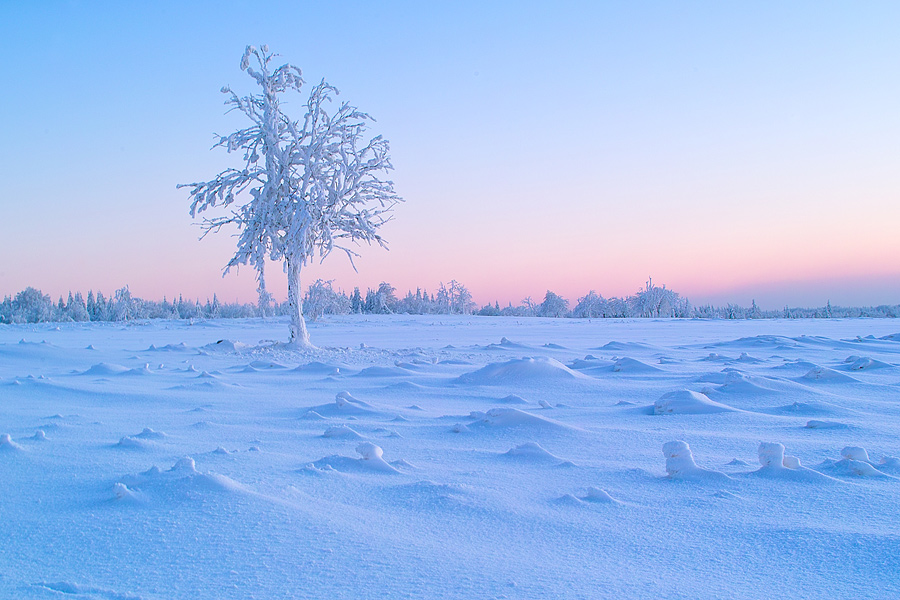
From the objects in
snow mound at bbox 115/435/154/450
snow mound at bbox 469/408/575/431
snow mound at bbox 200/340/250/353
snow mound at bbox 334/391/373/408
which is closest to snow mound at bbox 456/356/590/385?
snow mound at bbox 334/391/373/408

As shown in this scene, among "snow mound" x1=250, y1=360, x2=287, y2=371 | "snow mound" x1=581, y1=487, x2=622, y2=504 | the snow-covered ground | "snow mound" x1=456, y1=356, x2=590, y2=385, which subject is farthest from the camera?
"snow mound" x1=250, y1=360, x2=287, y2=371

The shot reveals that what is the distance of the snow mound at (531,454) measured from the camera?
352cm

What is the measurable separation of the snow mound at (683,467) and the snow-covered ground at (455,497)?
11 mm

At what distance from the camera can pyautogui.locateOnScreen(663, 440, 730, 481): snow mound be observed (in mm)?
3027

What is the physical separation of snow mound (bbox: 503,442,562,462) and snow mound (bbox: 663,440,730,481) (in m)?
0.67

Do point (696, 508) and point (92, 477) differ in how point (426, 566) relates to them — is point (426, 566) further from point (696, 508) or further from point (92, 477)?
point (92, 477)

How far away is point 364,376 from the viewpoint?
8.23 metres

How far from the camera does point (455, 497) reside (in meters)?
2.69

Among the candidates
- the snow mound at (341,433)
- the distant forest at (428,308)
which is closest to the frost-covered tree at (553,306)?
the distant forest at (428,308)

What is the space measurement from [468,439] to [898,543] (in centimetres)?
257

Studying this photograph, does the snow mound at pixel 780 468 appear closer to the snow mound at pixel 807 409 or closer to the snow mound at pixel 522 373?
the snow mound at pixel 807 409

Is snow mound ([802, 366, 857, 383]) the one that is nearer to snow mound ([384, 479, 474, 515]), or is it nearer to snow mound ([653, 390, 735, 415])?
snow mound ([653, 390, 735, 415])

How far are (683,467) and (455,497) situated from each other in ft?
4.25

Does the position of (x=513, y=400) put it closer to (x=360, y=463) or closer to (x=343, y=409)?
(x=343, y=409)
